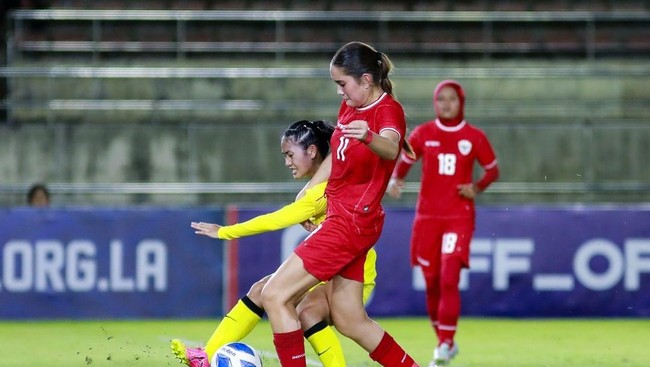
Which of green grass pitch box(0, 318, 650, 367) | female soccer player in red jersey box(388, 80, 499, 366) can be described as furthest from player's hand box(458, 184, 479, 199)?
green grass pitch box(0, 318, 650, 367)

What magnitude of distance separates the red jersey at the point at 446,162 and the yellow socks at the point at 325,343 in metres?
3.71

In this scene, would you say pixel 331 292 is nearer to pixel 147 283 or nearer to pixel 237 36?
pixel 147 283

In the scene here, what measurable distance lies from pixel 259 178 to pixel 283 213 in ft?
34.0

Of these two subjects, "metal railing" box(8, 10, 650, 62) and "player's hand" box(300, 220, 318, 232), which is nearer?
"player's hand" box(300, 220, 318, 232)

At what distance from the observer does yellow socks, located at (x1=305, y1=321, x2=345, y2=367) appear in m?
7.10

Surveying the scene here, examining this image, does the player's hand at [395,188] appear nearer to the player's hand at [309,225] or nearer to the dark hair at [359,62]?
the player's hand at [309,225]

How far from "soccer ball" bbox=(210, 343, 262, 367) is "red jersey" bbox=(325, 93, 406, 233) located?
0.97m

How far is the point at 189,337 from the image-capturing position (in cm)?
1184

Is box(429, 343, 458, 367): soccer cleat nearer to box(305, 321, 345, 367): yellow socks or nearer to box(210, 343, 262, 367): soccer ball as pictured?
box(305, 321, 345, 367): yellow socks

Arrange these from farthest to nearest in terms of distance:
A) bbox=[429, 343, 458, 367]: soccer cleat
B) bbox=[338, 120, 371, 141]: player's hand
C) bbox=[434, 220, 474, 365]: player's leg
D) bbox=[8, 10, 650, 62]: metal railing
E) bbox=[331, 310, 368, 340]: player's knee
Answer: bbox=[8, 10, 650, 62]: metal railing
bbox=[434, 220, 474, 365]: player's leg
bbox=[429, 343, 458, 367]: soccer cleat
bbox=[331, 310, 368, 340]: player's knee
bbox=[338, 120, 371, 141]: player's hand

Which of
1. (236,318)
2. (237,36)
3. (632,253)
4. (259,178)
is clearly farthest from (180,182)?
(236,318)

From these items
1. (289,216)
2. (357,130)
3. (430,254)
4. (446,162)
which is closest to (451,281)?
(430,254)

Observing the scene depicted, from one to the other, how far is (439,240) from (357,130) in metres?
4.75

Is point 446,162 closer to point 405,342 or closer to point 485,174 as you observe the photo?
point 485,174
